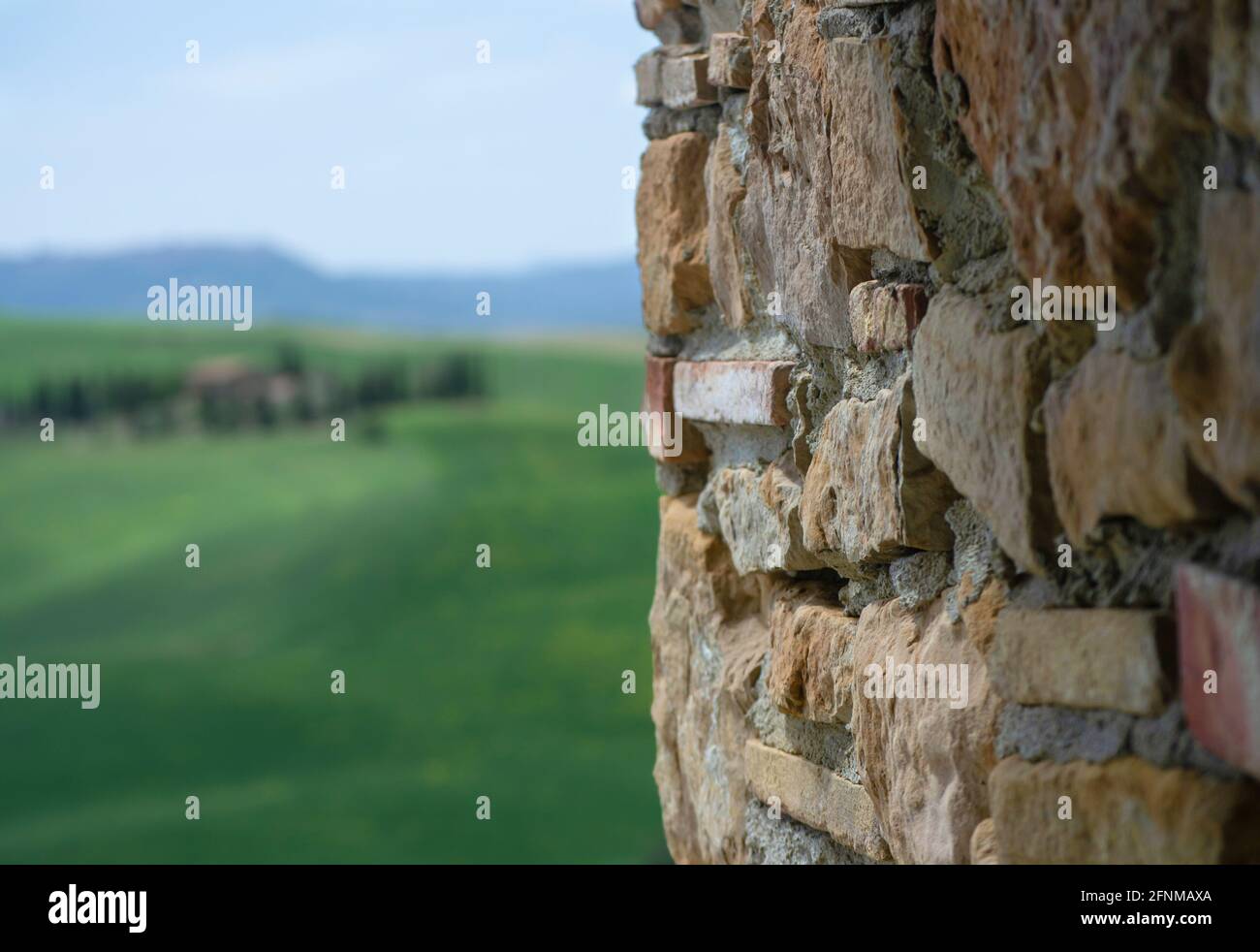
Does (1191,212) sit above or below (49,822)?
above

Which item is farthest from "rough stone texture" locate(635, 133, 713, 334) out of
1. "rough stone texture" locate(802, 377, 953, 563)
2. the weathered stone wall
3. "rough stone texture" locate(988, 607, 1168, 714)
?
"rough stone texture" locate(988, 607, 1168, 714)

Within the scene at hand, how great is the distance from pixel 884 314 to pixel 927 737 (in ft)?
1.26

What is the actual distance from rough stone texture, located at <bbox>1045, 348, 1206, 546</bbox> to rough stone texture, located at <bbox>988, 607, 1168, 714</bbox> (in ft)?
0.21

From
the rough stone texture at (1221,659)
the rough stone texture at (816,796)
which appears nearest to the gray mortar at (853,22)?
the rough stone texture at (1221,659)

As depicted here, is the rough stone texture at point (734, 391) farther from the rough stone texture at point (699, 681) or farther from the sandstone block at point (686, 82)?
the sandstone block at point (686, 82)

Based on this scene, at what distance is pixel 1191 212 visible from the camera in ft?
2.84

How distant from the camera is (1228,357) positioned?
0.81 meters

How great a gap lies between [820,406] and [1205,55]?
2.42ft

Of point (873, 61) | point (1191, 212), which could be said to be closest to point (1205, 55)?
point (1191, 212)

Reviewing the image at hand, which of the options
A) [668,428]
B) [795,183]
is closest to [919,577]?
[795,183]

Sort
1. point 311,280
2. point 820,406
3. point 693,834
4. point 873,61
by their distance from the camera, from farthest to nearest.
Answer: point 311,280, point 693,834, point 820,406, point 873,61

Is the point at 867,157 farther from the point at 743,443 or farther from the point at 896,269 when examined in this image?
the point at 743,443

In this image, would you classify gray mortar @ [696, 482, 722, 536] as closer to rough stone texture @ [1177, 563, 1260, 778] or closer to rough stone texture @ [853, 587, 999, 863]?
rough stone texture @ [853, 587, 999, 863]

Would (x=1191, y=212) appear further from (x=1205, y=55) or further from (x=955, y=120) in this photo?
(x=955, y=120)
